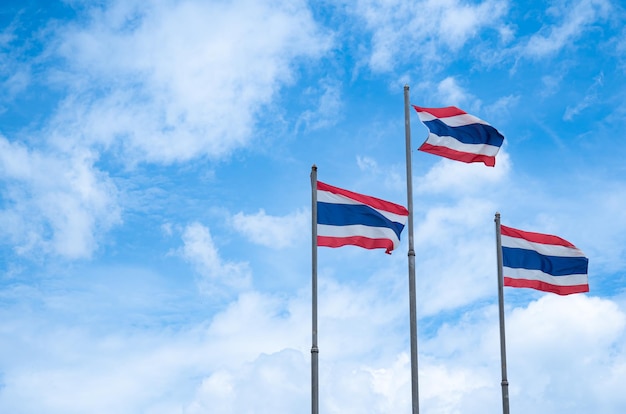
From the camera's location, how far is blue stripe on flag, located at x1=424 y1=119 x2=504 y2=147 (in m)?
30.9

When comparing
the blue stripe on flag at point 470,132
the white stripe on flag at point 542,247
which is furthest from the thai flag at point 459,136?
the white stripe on flag at point 542,247

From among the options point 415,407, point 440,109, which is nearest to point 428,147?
point 440,109

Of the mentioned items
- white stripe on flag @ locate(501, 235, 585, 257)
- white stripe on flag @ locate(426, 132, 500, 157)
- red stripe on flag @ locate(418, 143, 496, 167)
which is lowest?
white stripe on flag @ locate(501, 235, 585, 257)

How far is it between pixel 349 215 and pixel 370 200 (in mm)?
807

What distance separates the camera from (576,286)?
111ft

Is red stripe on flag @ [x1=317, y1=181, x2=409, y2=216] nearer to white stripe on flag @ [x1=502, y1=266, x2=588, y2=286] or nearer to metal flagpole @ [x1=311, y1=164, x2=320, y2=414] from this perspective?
metal flagpole @ [x1=311, y1=164, x2=320, y2=414]

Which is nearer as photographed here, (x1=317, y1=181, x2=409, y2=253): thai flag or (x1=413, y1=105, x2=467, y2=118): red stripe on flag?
(x1=317, y1=181, x2=409, y2=253): thai flag

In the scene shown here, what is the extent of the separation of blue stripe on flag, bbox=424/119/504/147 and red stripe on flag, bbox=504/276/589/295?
458cm

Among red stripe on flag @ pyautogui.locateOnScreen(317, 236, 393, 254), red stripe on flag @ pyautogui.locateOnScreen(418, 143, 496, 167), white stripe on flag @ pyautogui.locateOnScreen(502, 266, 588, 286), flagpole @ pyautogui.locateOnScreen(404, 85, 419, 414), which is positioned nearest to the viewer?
flagpole @ pyautogui.locateOnScreen(404, 85, 419, 414)

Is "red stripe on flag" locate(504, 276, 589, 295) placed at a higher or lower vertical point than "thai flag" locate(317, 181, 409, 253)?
lower

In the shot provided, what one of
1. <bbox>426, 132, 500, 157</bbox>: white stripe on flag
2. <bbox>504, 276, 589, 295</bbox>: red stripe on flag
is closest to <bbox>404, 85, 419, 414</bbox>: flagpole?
<bbox>426, 132, 500, 157</bbox>: white stripe on flag

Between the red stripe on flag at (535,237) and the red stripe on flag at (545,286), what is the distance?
4.47 feet

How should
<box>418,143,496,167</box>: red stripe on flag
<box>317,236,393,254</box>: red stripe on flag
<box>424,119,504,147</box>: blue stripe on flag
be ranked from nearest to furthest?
<box>317,236,393,254</box>: red stripe on flag → <box>418,143,496,167</box>: red stripe on flag → <box>424,119,504,147</box>: blue stripe on flag

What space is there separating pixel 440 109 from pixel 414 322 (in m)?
7.22
